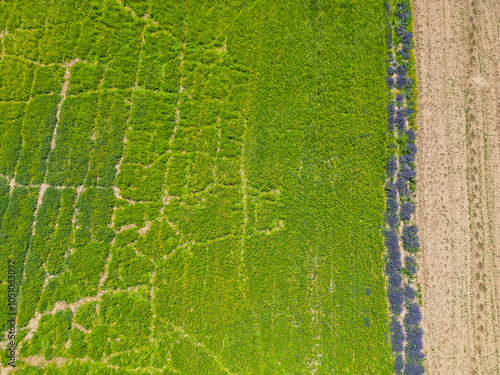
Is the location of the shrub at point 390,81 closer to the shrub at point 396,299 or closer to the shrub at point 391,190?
the shrub at point 391,190

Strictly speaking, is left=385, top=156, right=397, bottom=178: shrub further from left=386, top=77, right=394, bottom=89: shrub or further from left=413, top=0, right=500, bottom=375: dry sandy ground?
left=386, top=77, right=394, bottom=89: shrub

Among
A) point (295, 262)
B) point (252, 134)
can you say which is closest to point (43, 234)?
point (252, 134)

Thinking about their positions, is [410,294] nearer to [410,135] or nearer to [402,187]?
[402,187]

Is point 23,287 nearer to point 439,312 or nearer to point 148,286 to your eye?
point 148,286

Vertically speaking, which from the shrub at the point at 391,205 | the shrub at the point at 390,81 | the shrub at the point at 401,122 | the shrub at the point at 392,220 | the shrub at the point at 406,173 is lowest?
the shrub at the point at 392,220

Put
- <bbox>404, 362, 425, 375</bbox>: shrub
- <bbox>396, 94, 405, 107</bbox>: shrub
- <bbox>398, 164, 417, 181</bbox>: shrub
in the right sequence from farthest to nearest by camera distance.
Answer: <bbox>396, 94, 405, 107</bbox>: shrub < <bbox>398, 164, 417, 181</bbox>: shrub < <bbox>404, 362, 425, 375</bbox>: shrub

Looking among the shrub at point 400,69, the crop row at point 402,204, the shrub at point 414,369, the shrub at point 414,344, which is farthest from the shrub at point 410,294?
the shrub at point 400,69

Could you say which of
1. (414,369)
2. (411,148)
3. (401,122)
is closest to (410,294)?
(414,369)

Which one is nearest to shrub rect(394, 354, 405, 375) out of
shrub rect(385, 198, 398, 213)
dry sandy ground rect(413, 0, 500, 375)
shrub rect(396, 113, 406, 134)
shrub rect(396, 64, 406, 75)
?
dry sandy ground rect(413, 0, 500, 375)
